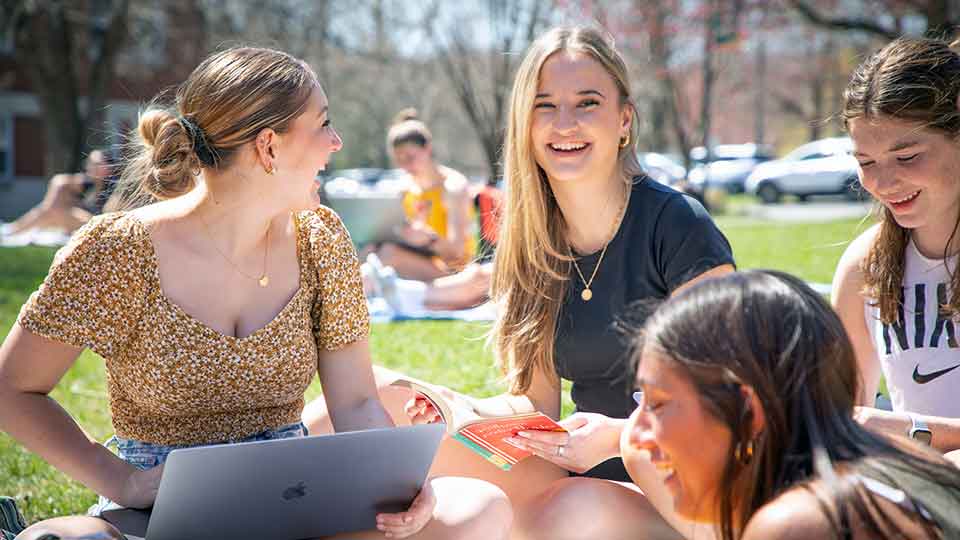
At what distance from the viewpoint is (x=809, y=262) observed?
1098cm

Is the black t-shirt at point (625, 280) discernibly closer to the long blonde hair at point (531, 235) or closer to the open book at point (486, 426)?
the long blonde hair at point (531, 235)

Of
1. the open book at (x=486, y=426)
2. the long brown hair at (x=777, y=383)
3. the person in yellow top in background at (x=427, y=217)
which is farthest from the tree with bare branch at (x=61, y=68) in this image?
the long brown hair at (x=777, y=383)

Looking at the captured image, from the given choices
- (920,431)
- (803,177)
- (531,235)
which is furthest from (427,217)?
(803,177)

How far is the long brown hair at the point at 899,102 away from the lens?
2715 mm

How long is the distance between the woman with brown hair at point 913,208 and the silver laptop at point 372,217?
565 centimetres

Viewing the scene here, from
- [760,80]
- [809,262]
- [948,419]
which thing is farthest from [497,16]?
[760,80]

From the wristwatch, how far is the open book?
85 cm

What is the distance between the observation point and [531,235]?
10.2 feet

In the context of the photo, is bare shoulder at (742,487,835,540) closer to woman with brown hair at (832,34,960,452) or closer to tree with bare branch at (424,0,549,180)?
woman with brown hair at (832,34,960,452)

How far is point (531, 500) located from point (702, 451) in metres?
1.15

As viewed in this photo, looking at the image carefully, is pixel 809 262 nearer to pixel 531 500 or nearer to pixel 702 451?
pixel 531 500

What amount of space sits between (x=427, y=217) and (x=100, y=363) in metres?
3.16

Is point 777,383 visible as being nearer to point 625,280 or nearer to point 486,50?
point 625,280

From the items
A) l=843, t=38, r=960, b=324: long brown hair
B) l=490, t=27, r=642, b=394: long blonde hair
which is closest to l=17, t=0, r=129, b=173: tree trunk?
l=490, t=27, r=642, b=394: long blonde hair
